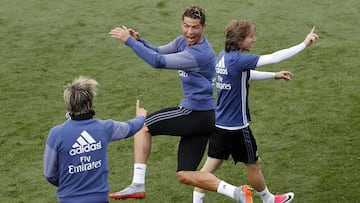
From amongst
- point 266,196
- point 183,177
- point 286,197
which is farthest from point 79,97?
point 286,197

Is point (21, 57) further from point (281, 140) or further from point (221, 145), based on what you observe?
point (221, 145)

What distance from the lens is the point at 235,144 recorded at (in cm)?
734

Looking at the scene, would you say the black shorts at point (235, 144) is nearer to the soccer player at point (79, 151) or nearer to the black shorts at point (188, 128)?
the black shorts at point (188, 128)

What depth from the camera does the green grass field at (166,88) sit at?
8.38 metres

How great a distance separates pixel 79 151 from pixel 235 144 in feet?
6.54

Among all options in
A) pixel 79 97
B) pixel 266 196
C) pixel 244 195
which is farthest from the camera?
pixel 266 196

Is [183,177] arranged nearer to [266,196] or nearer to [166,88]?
[266,196]

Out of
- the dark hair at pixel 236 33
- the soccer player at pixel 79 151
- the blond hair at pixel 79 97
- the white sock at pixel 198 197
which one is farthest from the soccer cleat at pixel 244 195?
the blond hair at pixel 79 97

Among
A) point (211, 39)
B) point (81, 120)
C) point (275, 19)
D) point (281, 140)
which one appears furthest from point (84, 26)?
point (81, 120)

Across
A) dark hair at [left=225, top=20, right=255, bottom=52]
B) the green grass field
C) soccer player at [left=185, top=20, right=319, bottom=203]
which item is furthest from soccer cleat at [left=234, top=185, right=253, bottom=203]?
dark hair at [left=225, top=20, right=255, bottom=52]

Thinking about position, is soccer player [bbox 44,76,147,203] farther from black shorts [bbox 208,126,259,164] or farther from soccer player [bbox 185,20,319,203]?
black shorts [bbox 208,126,259,164]

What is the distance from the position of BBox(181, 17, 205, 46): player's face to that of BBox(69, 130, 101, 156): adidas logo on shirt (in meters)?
1.54

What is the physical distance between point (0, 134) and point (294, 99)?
3787mm

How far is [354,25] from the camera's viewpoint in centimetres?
1355
